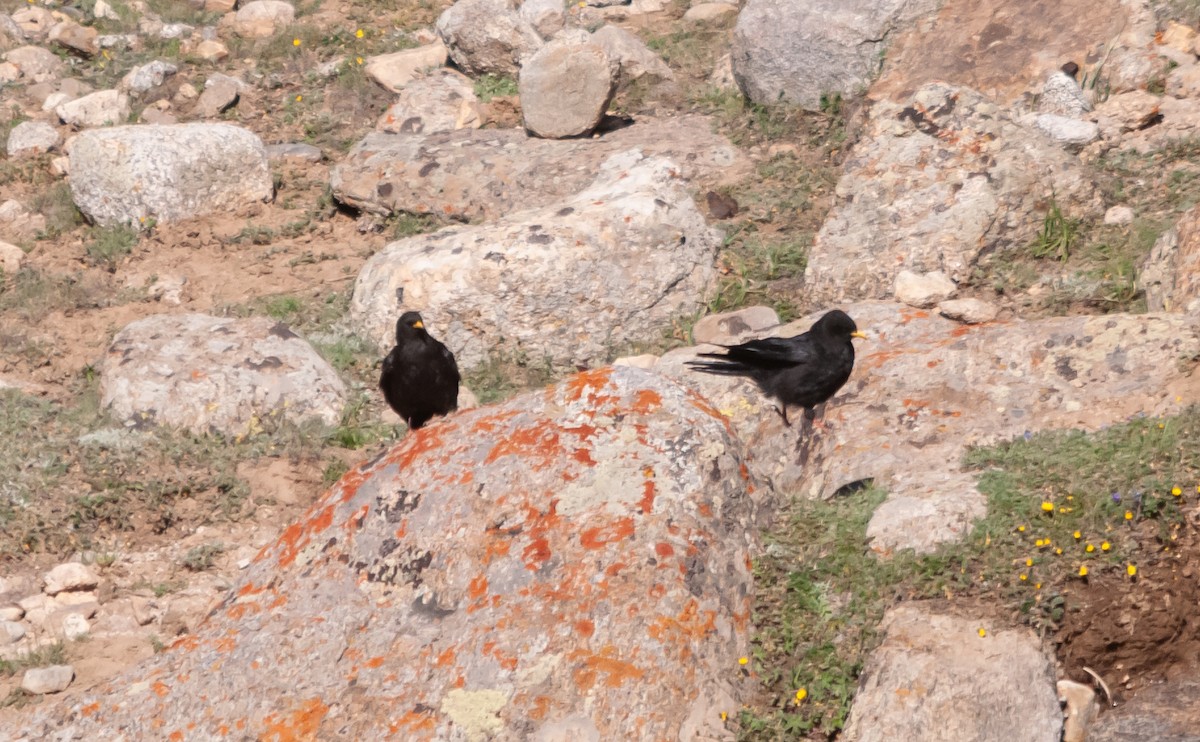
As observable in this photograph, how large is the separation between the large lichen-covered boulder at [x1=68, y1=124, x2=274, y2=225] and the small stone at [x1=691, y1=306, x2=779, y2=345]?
5283 mm

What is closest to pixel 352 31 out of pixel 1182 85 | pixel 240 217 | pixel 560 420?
pixel 240 217

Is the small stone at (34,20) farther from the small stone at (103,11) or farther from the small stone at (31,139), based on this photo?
the small stone at (31,139)

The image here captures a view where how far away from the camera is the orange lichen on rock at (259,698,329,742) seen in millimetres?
4867

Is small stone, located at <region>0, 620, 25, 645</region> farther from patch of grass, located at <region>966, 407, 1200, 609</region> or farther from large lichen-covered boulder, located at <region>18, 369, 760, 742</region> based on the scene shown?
patch of grass, located at <region>966, 407, 1200, 609</region>

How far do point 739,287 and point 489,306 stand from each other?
1995 mm

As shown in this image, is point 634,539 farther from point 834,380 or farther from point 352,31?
point 352,31

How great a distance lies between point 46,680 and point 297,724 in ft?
6.61

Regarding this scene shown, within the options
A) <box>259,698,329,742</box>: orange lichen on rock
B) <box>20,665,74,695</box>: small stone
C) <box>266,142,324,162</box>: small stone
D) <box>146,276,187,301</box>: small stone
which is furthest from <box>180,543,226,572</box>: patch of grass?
<box>266,142,324,162</box>: small stone

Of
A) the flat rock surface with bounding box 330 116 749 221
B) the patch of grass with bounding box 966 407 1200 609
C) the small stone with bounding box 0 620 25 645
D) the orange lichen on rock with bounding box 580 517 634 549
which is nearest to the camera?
the orange lichen on rock with bounding box 580 517 634 549

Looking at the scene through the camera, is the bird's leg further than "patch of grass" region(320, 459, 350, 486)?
No

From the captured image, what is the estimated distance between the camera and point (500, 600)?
517 cm

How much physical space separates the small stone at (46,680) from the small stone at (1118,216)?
7676 millimetres

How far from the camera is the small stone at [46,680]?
6172 mm

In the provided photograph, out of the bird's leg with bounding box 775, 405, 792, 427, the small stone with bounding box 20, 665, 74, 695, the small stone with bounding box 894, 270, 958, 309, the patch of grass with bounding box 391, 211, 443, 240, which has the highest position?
the small stone with bounding box 20, 665, 74, 695
